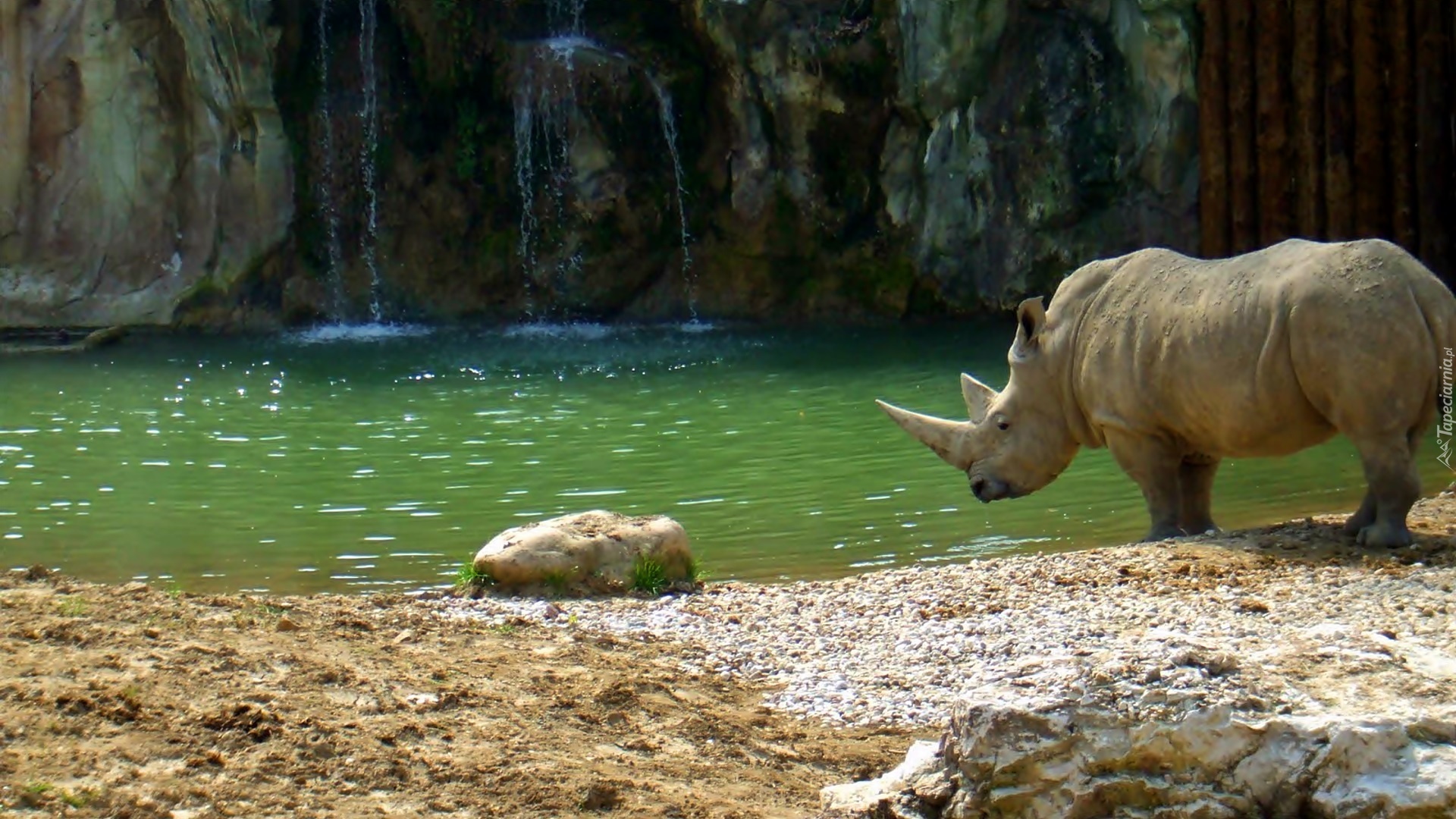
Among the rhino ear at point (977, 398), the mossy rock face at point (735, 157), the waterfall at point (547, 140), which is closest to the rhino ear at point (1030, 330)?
the rhino ear at point (977, 398)

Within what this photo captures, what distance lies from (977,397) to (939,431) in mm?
276

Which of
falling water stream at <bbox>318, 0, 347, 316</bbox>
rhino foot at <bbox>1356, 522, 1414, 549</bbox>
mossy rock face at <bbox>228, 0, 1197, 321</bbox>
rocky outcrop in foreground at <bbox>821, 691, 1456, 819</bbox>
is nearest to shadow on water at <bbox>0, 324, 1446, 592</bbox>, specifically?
mossy rock face at <bbox>228, 0, 1197, 321</bbox>

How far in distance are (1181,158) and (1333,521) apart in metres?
10.2

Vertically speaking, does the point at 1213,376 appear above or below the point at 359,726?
above

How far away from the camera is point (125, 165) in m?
21.2

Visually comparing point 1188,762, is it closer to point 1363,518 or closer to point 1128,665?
point 1128,665

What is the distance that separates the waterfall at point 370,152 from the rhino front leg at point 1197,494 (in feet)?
45.9

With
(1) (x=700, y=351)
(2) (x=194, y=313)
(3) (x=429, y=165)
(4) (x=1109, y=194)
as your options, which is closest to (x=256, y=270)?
(2) (x=194, y=313)

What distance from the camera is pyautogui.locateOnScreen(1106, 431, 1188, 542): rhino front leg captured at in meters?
8.92

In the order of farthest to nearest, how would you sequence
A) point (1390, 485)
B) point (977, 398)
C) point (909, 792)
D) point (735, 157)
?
point (735, 157) → point (977, 398) → point (1390, 485) → point (909, 792)

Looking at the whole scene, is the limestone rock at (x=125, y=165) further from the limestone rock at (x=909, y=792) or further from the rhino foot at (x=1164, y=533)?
the limestone rock at (x=909, y=792)

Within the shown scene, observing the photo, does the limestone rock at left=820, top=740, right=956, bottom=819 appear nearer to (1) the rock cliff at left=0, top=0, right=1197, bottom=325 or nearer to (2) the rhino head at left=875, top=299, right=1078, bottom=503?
(2) the rhino head at left=875, top=299, right=1078, bottom=503

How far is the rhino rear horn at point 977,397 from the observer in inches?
383

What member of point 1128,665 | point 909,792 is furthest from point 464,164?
point 1128,665
